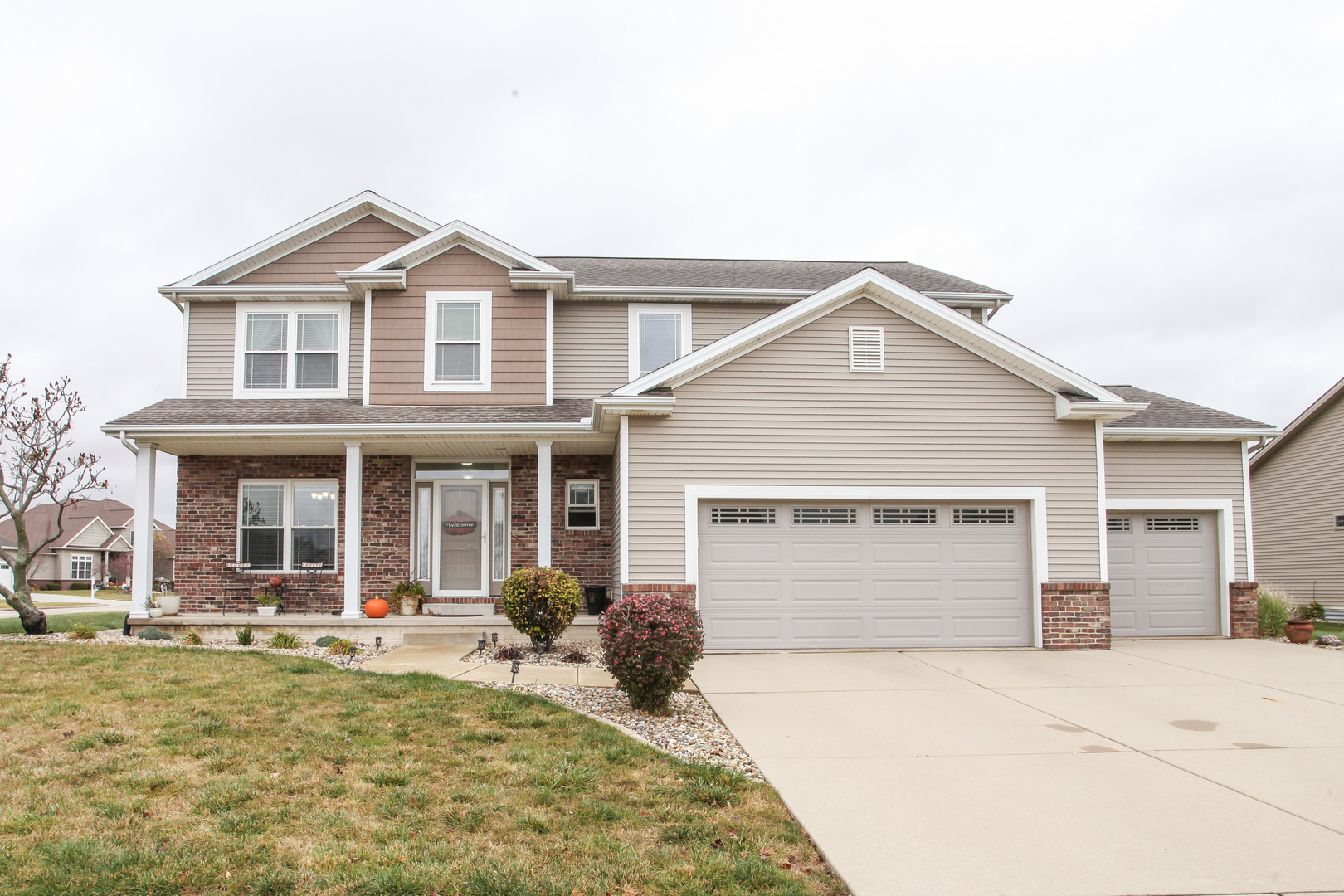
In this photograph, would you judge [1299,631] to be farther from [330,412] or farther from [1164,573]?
[330,412]

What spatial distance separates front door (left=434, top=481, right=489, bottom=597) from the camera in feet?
47.4

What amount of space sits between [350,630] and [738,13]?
11129 millimetres

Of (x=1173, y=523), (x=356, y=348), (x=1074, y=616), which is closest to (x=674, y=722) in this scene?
(x=1074, y=616)

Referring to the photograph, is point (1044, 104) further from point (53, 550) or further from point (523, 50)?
point (53, 550)

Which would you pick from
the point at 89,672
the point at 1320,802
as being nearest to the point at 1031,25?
the point at 1320,802

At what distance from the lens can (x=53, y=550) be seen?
127 ft

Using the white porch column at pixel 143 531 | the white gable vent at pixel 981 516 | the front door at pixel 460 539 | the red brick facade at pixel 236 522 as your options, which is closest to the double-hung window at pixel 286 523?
the red brick facade at pixel 236 522

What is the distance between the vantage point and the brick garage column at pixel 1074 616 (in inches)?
451

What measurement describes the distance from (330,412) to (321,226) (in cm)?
381

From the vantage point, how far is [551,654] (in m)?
10.9

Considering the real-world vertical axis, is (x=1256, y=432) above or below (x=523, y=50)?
below

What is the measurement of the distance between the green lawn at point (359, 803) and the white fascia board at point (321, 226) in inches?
357

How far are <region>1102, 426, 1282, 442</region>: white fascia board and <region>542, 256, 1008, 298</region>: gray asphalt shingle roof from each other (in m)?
3.50

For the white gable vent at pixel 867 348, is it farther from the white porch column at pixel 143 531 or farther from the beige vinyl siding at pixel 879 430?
the white porch column at pixel 143 531
